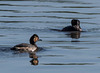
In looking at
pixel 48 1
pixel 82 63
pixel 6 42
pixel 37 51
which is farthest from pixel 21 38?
pixel 48 1

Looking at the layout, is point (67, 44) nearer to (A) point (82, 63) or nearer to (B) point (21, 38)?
(B) point (21, 38)

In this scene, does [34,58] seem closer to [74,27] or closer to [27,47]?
[27,47]

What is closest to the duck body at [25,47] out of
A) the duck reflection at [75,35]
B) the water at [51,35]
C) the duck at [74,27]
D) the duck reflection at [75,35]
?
the water at [51,35]

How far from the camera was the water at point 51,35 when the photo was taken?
1866 centimetres

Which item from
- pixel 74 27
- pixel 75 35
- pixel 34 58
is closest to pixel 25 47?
pixel 34 58

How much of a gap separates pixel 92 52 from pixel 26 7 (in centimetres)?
1571

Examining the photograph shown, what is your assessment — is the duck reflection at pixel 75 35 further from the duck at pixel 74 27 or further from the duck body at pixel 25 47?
the duck body at pixel 25 47

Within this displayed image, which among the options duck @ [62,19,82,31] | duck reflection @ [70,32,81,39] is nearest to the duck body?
duck reflection @ [70,32,81,39]

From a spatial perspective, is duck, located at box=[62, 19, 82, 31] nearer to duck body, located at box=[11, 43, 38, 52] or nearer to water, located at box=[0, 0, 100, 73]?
water, located at box=[0, 0, 100, 73]

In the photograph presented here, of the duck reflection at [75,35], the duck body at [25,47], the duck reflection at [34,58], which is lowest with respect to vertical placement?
the duck reflection at [34,58]

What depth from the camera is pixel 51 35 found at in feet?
87.8

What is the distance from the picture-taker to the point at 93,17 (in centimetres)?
3222

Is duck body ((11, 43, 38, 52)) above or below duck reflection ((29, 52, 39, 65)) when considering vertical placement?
above

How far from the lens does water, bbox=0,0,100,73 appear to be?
1866 centimetres
